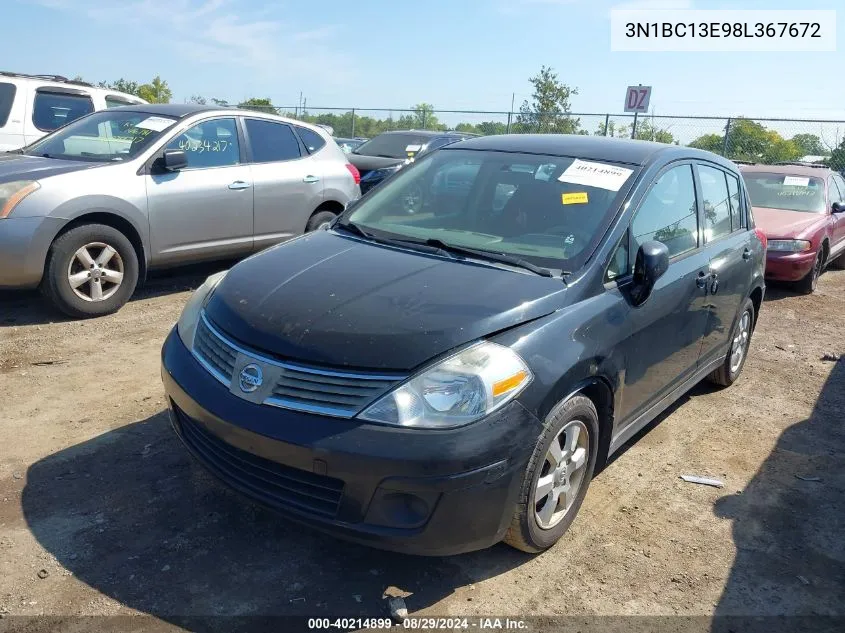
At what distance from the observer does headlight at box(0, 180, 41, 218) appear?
214 inches

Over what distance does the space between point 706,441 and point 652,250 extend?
175 cm

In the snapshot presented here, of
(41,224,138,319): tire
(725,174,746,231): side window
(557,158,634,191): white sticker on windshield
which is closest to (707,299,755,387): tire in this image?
(725,174,746,231): side window

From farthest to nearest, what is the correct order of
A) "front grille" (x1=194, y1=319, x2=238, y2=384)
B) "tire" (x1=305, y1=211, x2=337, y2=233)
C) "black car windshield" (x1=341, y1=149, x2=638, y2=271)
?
"tire" (x1=305, y1=211, x2=337, y2=233)
"black car windshield" (x1=341, y1=149, x2=638, y2=271)
"front grille" (x1=194, y1=319, x2=238, y2=384)

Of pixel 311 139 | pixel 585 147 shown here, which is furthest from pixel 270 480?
pixel 311 139

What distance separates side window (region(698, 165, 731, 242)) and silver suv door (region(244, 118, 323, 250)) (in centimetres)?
411

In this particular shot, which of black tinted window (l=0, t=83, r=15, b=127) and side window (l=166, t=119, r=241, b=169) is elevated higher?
black tinted window (l=0, t=83, r=15, b=127)

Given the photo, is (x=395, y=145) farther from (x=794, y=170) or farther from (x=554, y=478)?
(x=554, y=478)

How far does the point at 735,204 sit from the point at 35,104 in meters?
7.84

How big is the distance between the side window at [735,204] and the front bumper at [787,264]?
3808mm

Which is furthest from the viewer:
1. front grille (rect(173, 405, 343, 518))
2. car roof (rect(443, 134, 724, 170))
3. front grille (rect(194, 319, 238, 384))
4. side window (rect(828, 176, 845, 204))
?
side window (rect(828, 176, 845, 204))

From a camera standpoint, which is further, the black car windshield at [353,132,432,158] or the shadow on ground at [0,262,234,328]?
the black car windshield at [353,132,432,158]

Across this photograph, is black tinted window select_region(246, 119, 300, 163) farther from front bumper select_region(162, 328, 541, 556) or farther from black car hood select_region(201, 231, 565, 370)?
front bumper select_region(162, 328, 541, 556)

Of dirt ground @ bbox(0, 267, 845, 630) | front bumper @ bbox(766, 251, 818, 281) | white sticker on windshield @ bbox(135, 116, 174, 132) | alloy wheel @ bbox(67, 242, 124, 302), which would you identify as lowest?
dirt ground @ bbox(0, 267, 845, 630)

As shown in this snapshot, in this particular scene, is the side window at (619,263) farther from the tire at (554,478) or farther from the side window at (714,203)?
the side window at (714,203)
